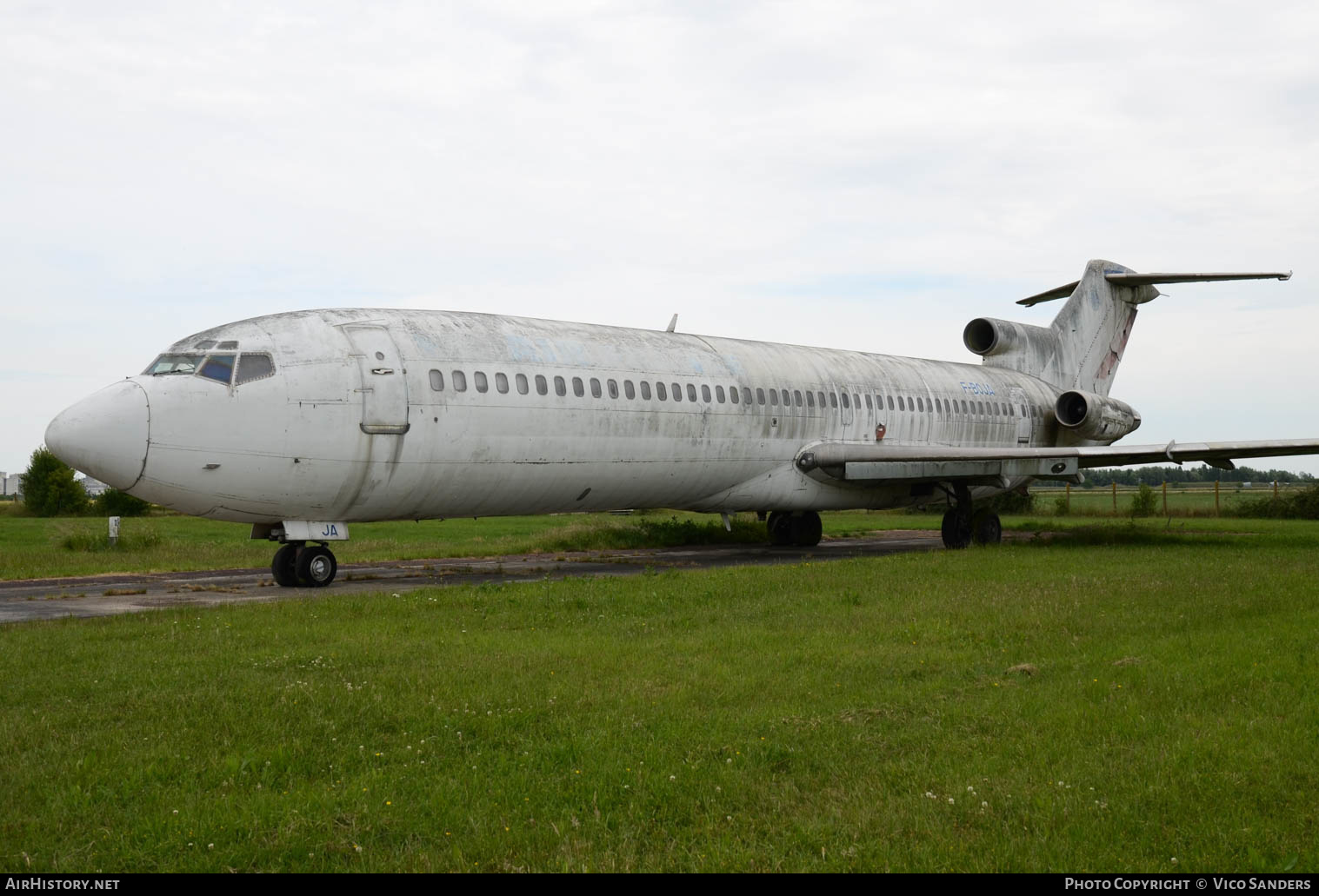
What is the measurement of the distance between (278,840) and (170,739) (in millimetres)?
1881

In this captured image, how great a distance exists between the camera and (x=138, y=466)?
13.3 metres

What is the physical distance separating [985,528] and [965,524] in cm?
93

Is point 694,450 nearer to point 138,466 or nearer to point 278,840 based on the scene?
point 138,466

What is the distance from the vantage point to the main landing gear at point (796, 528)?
24344 millimetres

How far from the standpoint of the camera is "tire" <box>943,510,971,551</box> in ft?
74.6

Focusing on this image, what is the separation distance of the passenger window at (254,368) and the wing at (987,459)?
406 inches

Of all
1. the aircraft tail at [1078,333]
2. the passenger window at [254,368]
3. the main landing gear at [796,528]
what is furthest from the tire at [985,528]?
the passenger window at [254,368]

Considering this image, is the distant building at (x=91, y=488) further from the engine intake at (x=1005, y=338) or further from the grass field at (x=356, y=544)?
the engine intake at (x=1005, y=338)

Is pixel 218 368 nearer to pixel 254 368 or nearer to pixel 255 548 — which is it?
pixel 254 368

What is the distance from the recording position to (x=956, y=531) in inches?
896

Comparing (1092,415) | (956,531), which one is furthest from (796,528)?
(1092,415)

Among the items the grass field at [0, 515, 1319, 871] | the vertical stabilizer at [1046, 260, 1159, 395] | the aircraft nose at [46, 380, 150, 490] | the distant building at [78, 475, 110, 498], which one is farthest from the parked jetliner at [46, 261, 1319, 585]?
the distant building at [78, 475, 110, 498]

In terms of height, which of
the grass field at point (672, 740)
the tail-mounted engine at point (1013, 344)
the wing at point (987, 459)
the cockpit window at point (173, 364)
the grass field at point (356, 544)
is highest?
the tail-mounted engine at point (1013, 344)
